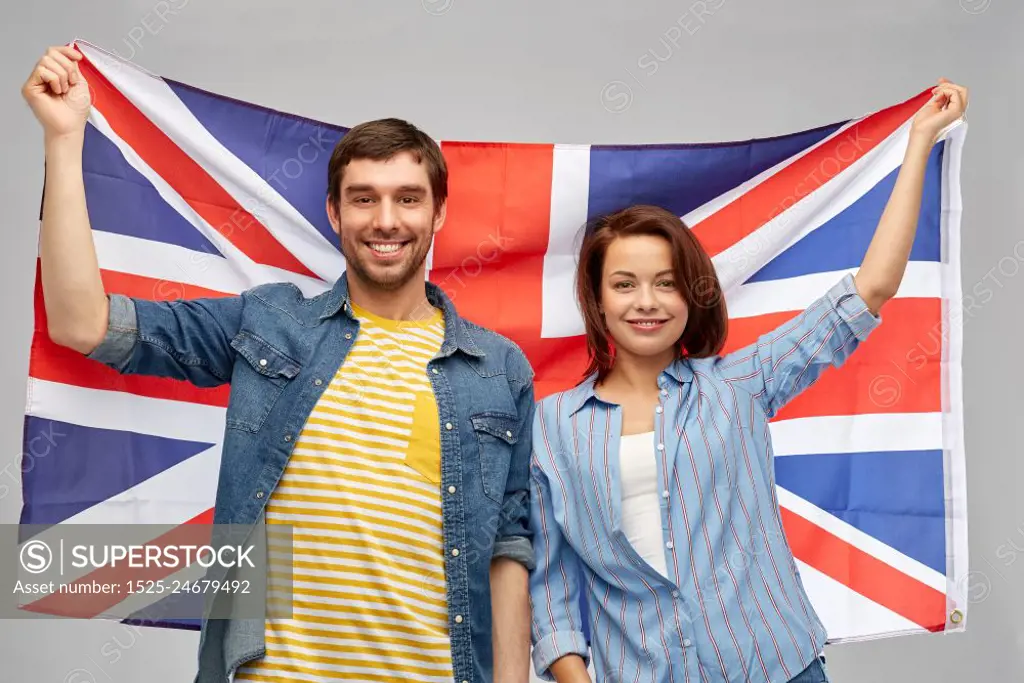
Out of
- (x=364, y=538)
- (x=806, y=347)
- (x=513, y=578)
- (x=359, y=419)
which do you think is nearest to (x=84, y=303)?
(x=359, y=419)

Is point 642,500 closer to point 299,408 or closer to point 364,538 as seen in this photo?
point 364,538

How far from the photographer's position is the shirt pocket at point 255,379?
5.98 ft

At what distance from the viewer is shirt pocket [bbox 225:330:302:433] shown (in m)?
1.82

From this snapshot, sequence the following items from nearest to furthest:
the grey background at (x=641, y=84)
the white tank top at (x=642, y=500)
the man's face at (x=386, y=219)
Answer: the white tank top at (x=642, y=500), the man's face at (x=386, y=219), the grey background at (x=641, y=84)

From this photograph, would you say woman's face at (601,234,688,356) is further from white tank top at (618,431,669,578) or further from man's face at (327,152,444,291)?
man's face at (327,152,444,291)

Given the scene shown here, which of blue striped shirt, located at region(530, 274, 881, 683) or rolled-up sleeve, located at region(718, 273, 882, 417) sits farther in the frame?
rolled-up sleeve, located at region(718, 273, 882, 417)

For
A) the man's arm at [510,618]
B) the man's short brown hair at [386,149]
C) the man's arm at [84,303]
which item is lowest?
the man's arm at [510,618]

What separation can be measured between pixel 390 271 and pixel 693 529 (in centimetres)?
69

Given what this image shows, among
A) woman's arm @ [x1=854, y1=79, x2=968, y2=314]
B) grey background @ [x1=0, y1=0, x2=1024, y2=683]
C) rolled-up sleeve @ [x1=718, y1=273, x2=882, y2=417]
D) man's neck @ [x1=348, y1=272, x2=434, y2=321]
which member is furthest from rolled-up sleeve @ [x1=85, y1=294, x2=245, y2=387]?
grey background @ [x1=0, y1=0, x2=1024, y2=683]

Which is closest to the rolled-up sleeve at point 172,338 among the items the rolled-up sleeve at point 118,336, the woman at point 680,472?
the rolled-up sleeve at point 118,336

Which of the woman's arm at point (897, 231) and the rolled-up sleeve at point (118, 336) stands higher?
the woman's arm at point (897, 231)

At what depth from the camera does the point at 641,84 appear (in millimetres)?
3430

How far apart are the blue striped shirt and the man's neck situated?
319 millimetres

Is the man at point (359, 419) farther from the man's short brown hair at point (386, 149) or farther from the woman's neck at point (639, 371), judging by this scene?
the woman's neck at point (639, 371)
